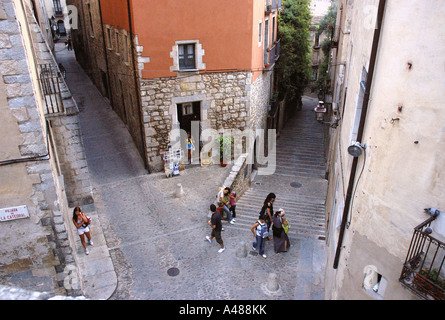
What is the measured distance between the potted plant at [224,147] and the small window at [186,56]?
3.08 meters

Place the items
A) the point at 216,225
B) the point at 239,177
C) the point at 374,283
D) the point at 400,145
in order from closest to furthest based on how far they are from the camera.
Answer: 1. the point at 400,145
2. the point at 374,283
3. the point at 216,225
4. the point at 239,177

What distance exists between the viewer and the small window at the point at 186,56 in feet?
43.0

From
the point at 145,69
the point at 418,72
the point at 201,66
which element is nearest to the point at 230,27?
the point at 201,66

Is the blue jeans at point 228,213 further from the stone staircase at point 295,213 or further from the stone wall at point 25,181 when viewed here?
the stone wall at point 25,181

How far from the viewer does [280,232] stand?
9.16 metres

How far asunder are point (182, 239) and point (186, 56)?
22.6 ft

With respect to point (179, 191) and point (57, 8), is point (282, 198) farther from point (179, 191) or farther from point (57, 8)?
point (57, 8)

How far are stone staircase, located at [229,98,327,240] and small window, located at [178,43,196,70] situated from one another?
5.44 m

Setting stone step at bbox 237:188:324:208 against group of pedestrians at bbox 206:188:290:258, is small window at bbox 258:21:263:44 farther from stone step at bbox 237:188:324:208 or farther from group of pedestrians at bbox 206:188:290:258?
group of pedestrians at bbox 206:188:290:258

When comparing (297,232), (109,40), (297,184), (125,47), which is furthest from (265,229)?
(109,40)

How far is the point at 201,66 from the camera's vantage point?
1343cm

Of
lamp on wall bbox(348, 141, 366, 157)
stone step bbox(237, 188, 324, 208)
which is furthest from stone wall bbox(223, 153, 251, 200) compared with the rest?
lamp on wall bbox(348, 141, 366, 157)

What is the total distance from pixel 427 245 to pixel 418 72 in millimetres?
2156
